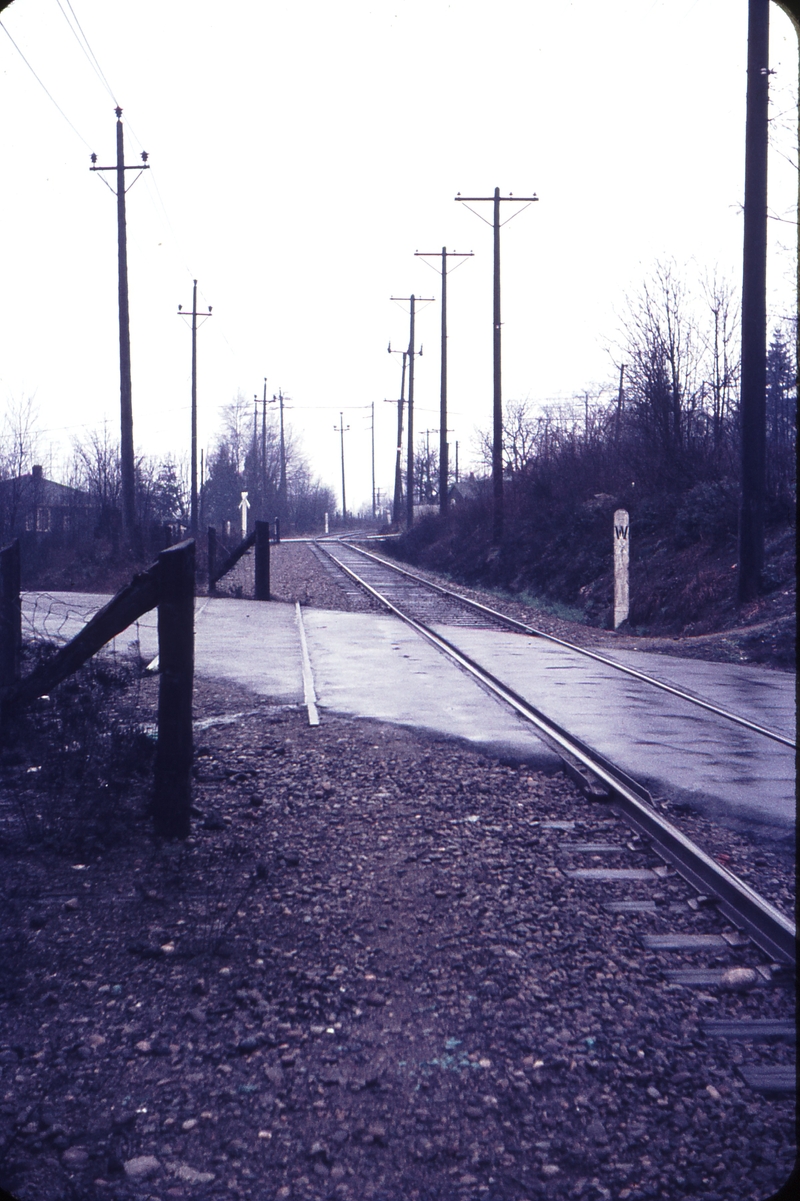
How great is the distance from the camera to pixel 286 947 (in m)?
3.90

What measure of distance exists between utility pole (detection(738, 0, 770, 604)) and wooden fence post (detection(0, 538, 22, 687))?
34.5 feet

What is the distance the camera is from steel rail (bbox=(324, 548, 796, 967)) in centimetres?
396

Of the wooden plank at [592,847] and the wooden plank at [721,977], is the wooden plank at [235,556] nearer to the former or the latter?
the wooden plank at [592,847]

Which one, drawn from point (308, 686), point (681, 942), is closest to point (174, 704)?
point (681, 942)

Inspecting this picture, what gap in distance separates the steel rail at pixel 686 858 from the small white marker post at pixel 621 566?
28.7ft

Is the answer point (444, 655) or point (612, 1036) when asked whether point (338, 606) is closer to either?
point (444, 655)

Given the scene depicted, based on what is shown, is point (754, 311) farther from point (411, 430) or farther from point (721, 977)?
point (411, 430)

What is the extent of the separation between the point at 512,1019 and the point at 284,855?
180cm

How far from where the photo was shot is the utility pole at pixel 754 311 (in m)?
13.9

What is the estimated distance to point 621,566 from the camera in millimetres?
16875

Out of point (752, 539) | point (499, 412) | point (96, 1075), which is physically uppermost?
point (499, 412)

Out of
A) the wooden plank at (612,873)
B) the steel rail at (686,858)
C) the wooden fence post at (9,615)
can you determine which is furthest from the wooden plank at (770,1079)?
the wooden fence post at (9,615)

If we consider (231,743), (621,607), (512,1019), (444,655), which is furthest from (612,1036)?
(621,607)

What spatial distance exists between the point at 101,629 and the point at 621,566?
12733mm
